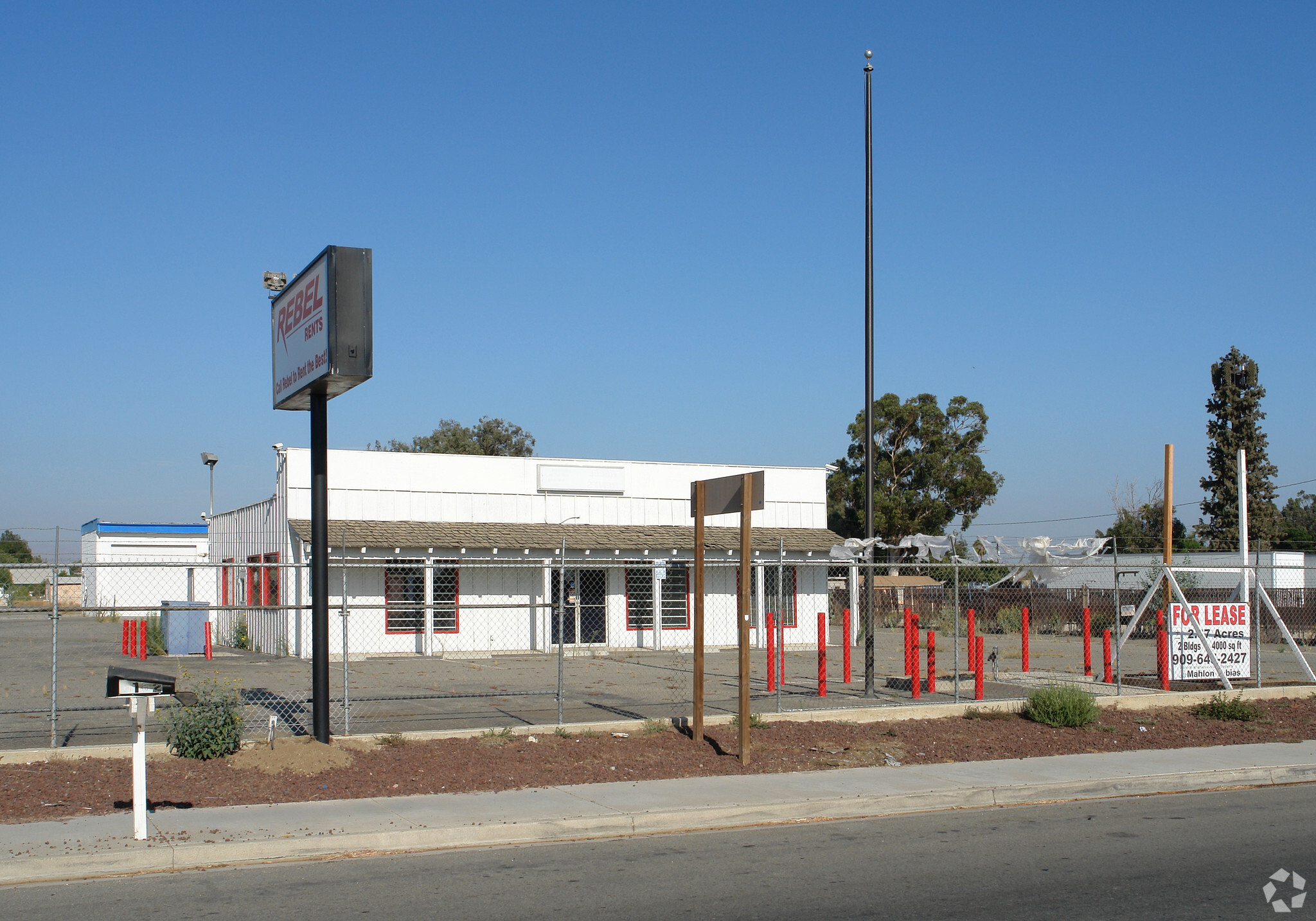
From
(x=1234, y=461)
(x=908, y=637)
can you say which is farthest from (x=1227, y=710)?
(x=1234, y=461)

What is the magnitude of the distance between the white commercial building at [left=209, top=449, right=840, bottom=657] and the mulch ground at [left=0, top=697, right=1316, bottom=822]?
1231cm

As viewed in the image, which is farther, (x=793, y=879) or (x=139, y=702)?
(x=139, y=702)

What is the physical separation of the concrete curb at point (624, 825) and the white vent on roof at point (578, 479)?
19997 mm

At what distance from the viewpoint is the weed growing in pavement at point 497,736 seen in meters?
12.5

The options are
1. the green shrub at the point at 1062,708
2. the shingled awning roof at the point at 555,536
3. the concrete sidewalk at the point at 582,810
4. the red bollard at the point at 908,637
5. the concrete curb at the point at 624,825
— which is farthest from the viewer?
the shingled awning roof at the point at 555,536

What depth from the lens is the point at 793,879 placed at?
7734 millimetres

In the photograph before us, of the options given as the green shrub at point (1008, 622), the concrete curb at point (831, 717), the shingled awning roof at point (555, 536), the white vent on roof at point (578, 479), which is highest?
the white vent on roof at point (578, 479)

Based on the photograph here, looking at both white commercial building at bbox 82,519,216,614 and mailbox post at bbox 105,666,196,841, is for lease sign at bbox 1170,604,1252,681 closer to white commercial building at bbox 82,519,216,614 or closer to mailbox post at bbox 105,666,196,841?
mailbox post at bbox 105,666,196,841

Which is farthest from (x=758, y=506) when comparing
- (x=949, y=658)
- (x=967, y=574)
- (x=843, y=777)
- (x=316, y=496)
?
(x=967, y=574)

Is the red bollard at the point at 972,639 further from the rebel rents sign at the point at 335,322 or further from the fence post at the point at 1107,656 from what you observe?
the rebel rents sign at the point at 335,322

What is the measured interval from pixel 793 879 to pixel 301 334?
757cm

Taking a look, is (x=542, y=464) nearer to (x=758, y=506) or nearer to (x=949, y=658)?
(x=949, y=658)

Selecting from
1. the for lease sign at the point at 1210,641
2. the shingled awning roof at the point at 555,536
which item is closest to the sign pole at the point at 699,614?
the for lease sign at the point at 1210,641

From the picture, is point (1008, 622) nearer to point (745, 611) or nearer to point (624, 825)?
point (745, 611)
